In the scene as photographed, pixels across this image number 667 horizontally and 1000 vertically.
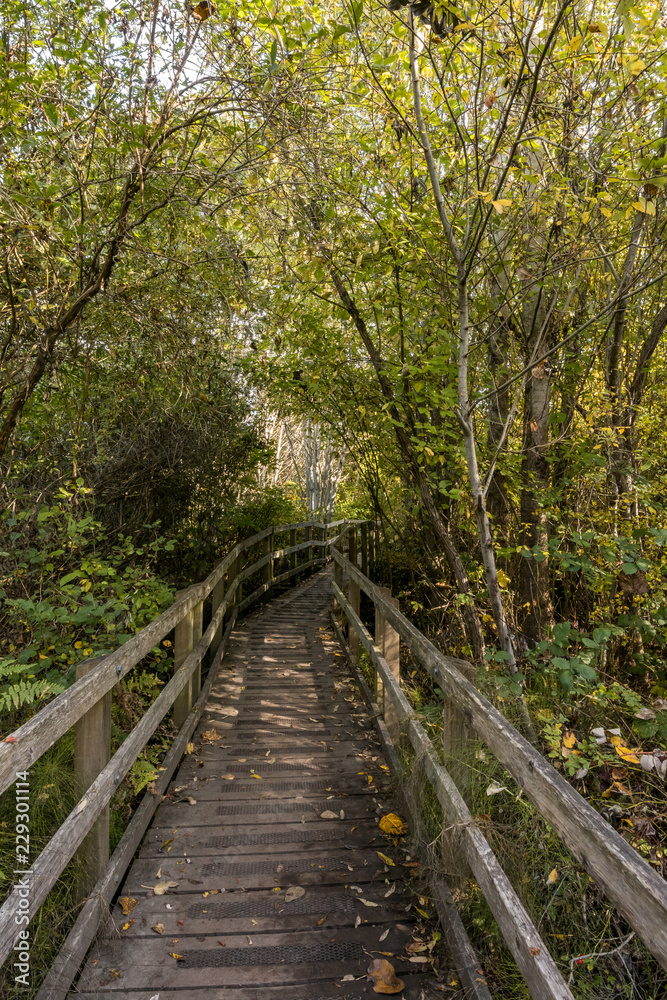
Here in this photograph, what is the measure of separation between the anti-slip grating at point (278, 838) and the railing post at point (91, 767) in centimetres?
75

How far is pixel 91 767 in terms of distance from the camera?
2.78m

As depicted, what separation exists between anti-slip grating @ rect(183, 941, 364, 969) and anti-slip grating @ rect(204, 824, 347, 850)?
2.57ft

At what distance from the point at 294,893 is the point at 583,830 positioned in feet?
5.92

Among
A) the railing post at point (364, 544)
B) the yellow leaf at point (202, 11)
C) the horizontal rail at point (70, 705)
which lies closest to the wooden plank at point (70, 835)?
the horizontal rail at point (70, 705)

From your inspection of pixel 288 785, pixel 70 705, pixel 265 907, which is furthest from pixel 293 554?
pixel 70 705

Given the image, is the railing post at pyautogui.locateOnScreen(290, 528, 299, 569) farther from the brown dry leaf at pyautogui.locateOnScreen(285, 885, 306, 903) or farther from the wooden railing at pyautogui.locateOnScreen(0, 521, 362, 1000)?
the brown dry leaf at pyautogui.locateOnScreen(285, 885, 306, 903)

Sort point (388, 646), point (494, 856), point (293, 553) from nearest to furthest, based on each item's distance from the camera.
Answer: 1. point (494, 856)
2. point (388, 646)
3. point (293, 553)

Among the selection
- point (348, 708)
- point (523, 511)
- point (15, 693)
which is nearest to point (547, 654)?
point (523, 511)

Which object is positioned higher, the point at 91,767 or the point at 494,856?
the point at 91,767

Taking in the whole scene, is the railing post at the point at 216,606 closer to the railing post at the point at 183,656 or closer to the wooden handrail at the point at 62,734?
the railing post at the point at 183,656

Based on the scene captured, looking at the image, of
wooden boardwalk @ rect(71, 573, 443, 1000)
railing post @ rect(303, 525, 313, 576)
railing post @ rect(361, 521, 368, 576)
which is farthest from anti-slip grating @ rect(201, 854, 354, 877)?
railing post @ rect(303, 525, 313, 576)

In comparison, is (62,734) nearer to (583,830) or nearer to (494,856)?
(494,856)

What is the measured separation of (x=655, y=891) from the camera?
4.65ft

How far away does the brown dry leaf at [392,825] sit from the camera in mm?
3479
